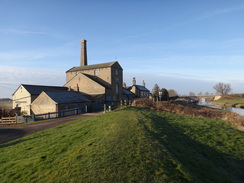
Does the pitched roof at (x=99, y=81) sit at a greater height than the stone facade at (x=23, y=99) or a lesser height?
greater

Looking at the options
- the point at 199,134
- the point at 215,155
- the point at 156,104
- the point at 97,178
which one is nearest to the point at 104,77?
the point at 156,104

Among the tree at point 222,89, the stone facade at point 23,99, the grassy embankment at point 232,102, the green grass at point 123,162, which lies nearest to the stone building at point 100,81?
Result: the stone facade at point 23,99

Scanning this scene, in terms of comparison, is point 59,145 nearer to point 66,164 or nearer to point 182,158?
point 66,164

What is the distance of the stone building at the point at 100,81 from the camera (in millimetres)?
39344

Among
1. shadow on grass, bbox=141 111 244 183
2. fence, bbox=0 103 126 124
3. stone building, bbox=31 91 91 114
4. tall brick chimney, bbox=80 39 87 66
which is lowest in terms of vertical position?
shadow on grass, bbox=141 111 244 183

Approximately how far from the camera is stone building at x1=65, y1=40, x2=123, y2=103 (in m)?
39.3

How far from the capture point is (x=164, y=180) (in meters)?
5.80

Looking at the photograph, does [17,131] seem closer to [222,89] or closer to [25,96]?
[25,96]

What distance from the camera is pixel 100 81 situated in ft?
142

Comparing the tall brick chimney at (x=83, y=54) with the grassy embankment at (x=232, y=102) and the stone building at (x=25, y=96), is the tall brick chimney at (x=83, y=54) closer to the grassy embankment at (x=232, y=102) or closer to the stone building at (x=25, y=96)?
the stone building at (x=25, y=96)

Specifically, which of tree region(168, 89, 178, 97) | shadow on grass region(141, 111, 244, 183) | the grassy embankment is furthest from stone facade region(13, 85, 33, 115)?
tree region(168, 89, 178, 97)

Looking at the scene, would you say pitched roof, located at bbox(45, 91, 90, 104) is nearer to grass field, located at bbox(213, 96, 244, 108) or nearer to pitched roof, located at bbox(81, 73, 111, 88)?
pitched roof, located at bbox(81, 73, 111, 88)

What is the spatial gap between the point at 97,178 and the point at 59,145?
5.37m

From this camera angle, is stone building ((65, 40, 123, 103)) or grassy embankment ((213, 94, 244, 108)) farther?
Answer: grassy embankment ((213, 94, 244, 108))
